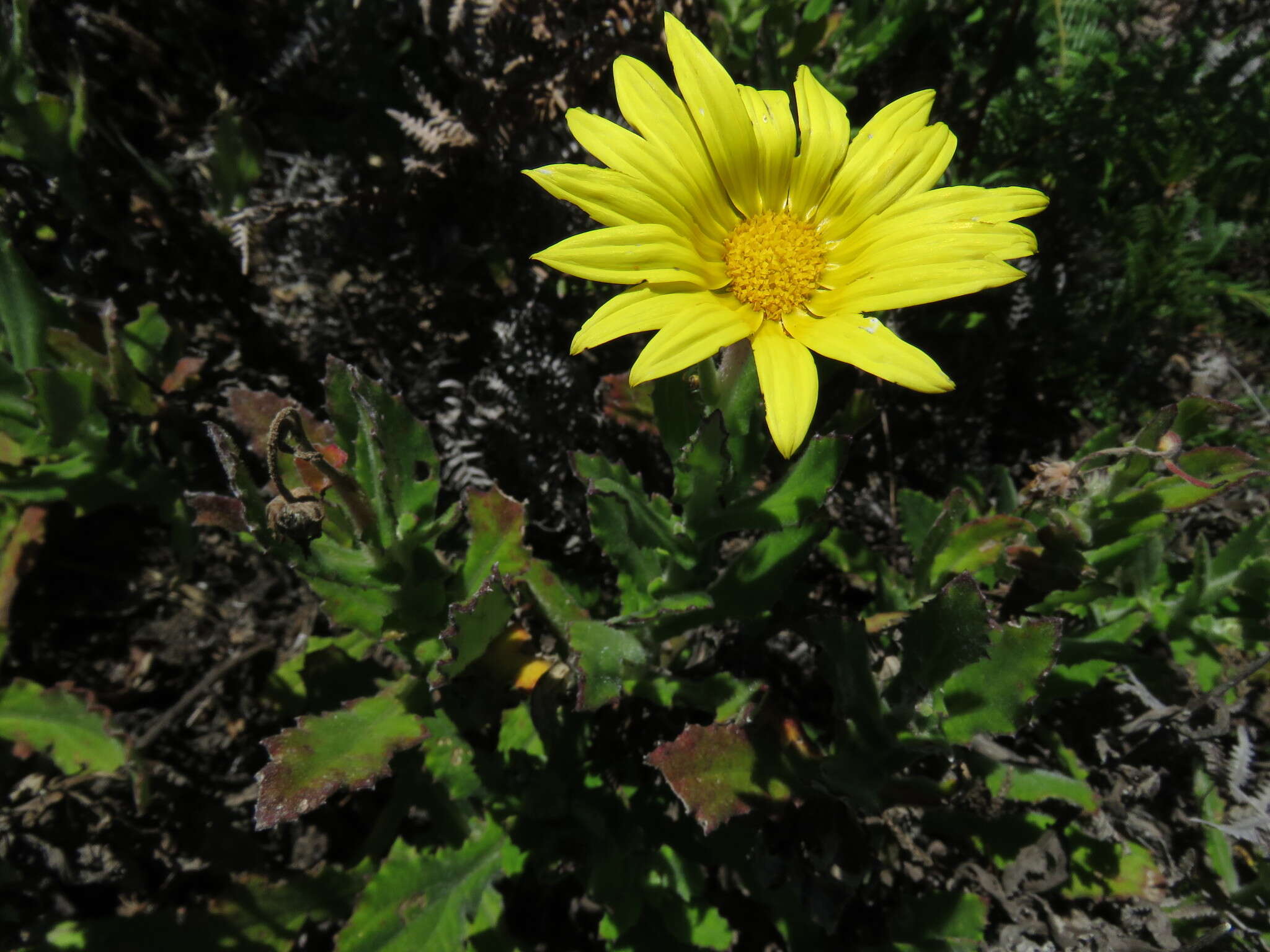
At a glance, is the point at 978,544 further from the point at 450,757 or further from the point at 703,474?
the point at 450,757

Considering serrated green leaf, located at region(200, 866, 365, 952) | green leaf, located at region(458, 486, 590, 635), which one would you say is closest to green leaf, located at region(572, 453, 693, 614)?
green leaf, located at region(458, 486, 590, 635)

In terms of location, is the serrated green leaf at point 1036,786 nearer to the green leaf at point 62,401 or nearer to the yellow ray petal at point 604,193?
the yellow ray petal at point 604,193

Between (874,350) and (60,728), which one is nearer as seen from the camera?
(874,350)

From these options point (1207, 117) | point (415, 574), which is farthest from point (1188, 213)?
point (415, 574)

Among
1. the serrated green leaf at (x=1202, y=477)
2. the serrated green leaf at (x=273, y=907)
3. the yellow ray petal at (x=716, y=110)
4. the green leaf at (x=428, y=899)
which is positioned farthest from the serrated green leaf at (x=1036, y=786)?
the serrated green leaf at (x=273, y=907)

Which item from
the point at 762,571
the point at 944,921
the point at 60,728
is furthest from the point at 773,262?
the point at 60,728

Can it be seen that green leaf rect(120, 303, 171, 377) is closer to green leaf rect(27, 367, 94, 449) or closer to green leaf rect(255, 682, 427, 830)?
green leaf rect(27, 367, 94, 449)
